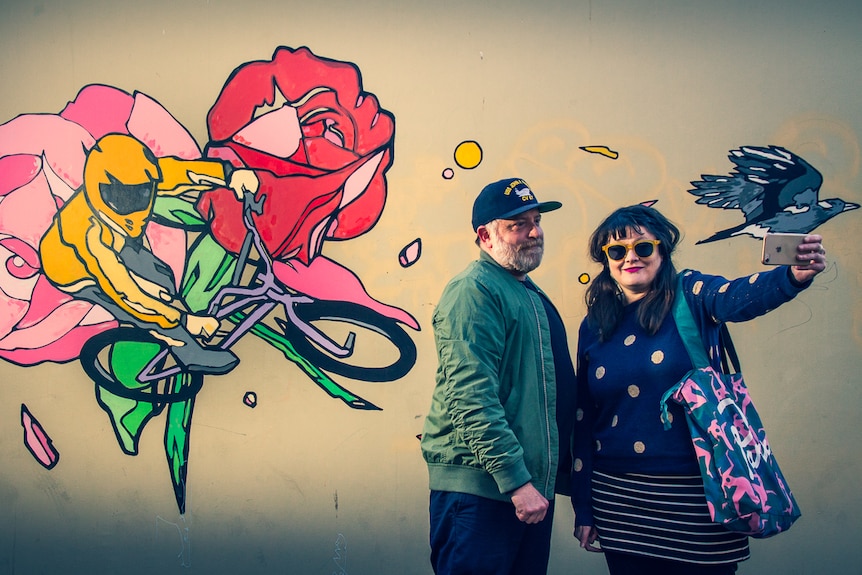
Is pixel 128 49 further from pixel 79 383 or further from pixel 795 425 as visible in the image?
pixel 795 425

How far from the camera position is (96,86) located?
4.07 metres

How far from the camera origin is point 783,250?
7.38 feet

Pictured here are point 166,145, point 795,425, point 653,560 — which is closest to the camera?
point 653,560

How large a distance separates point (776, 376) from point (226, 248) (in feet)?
9.18

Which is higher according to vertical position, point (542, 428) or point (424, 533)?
point (542, 428)

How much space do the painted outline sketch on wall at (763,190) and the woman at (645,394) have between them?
1321mm

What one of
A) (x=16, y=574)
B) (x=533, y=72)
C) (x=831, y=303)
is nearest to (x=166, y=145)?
(x=533, y=72)

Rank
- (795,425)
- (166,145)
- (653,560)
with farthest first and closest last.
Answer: (166,145) < (795,425) < (653,560)

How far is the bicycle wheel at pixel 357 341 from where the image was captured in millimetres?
3906

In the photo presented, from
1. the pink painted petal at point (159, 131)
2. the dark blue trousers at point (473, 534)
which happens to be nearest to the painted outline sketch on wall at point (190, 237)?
the pink painted petal at point (159, 131)

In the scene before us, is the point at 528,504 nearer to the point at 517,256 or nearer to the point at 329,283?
the point at 517,256

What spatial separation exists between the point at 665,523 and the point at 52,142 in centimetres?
352

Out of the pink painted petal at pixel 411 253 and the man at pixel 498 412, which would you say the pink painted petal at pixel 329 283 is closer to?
the pink painted petal at pixel 411 253

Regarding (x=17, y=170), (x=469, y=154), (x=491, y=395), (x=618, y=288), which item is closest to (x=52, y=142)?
(x=17, y=170)
